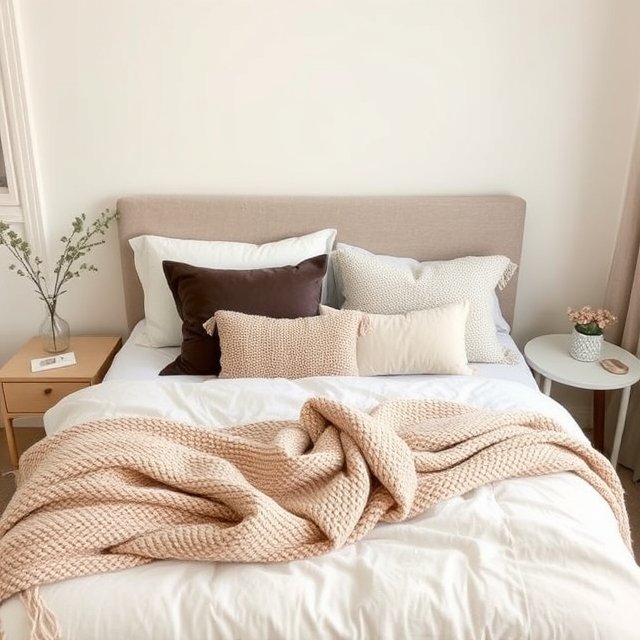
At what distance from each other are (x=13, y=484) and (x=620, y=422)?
2.27 meters

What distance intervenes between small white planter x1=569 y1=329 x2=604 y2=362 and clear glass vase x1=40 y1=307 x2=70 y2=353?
6.22 feet

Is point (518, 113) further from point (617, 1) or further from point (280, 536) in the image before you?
point (280, 536)

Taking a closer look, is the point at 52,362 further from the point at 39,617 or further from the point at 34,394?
the point at 39,617

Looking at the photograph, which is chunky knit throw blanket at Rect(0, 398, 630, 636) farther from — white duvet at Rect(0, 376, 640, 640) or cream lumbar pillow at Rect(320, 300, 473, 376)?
cream lumbar pillow at Rect(320, 300, 473, 376)

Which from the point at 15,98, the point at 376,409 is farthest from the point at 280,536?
the point at 15,98

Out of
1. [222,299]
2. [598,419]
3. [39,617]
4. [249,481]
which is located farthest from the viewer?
[598,419]

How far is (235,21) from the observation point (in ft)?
7.82

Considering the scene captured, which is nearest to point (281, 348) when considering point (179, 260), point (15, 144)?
point (179, 260)

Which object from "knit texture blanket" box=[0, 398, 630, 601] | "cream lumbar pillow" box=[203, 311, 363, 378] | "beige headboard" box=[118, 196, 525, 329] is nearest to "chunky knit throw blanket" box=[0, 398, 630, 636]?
"knit texture blanket" box=[0, 398, 630, 601]

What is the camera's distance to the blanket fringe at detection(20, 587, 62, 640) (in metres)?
1.20

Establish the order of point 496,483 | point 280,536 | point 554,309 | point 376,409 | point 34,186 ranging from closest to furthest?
point 280,536, point 496,483, point 376,409, point 34,186, point 554,309

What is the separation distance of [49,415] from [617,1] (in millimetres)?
2334

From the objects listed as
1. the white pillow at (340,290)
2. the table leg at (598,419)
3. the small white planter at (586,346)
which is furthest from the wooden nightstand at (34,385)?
the table leg at (598,419)

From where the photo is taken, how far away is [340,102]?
97.8 inches
